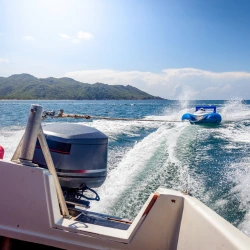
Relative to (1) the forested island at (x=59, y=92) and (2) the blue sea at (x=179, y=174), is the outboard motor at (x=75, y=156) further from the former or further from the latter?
(1) the forested island at (x=59, y=92)

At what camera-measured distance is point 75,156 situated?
2.73 meters

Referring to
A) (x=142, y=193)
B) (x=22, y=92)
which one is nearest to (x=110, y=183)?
(x=142, y=193)

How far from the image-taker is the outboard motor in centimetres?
268

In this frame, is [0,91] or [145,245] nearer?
[145,245]

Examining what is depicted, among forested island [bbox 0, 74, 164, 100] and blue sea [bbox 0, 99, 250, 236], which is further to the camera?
forested island [bbox 0, 74, 164, 100]

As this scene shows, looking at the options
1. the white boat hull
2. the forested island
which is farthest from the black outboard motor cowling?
the forested island

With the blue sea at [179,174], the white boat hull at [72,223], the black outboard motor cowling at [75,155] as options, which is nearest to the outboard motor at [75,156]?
the black outboard motor cowling at [75,155]

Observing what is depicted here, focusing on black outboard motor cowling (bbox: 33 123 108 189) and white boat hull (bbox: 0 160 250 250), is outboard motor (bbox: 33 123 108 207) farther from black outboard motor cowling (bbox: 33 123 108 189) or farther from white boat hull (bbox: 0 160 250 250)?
white boat hull (bbox: 0 160 250 250)

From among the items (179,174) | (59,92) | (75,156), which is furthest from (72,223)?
(59,92)

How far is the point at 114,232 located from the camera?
179 centimetres

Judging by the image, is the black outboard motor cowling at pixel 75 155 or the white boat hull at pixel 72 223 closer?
A: the white boat hull at pixel 72 223

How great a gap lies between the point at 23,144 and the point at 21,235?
1.83ft

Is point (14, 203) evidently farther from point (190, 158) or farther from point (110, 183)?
point (190, 158)

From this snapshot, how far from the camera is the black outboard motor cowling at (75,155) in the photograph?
8.79 ft
